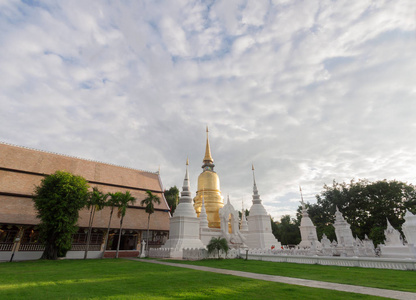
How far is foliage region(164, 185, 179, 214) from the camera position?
134 feet

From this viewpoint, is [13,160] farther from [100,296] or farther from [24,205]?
[100,296]

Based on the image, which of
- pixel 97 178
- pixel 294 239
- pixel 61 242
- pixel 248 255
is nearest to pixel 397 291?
pixel 248 255

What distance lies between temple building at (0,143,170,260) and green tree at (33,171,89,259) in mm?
2651

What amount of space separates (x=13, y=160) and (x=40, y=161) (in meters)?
2.35

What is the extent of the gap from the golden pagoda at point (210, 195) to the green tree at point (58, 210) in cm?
1520

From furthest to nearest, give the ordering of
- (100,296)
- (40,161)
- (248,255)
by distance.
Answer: (40,161)
(248,255)
(100,296)

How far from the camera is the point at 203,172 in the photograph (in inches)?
1366

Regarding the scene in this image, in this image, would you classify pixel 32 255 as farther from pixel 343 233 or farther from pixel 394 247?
pixel 394 247

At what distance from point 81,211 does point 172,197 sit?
18871 mm

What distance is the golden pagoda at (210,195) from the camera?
29750 mm

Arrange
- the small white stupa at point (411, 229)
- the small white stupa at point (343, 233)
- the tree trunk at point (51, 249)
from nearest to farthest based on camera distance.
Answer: the small white stupa at point (411, 229) → the tree trunk at point (51, 249) → the small white stupa at point (343, 233)

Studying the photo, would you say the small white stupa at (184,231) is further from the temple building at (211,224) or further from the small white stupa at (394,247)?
the small white stupa at (394,247)

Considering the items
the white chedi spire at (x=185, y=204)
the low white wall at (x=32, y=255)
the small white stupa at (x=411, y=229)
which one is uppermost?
the white chedi spire at (x=185, y=204)

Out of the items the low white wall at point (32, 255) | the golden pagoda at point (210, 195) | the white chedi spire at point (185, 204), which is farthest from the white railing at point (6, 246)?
the golden pagoda at point (210, 195)
